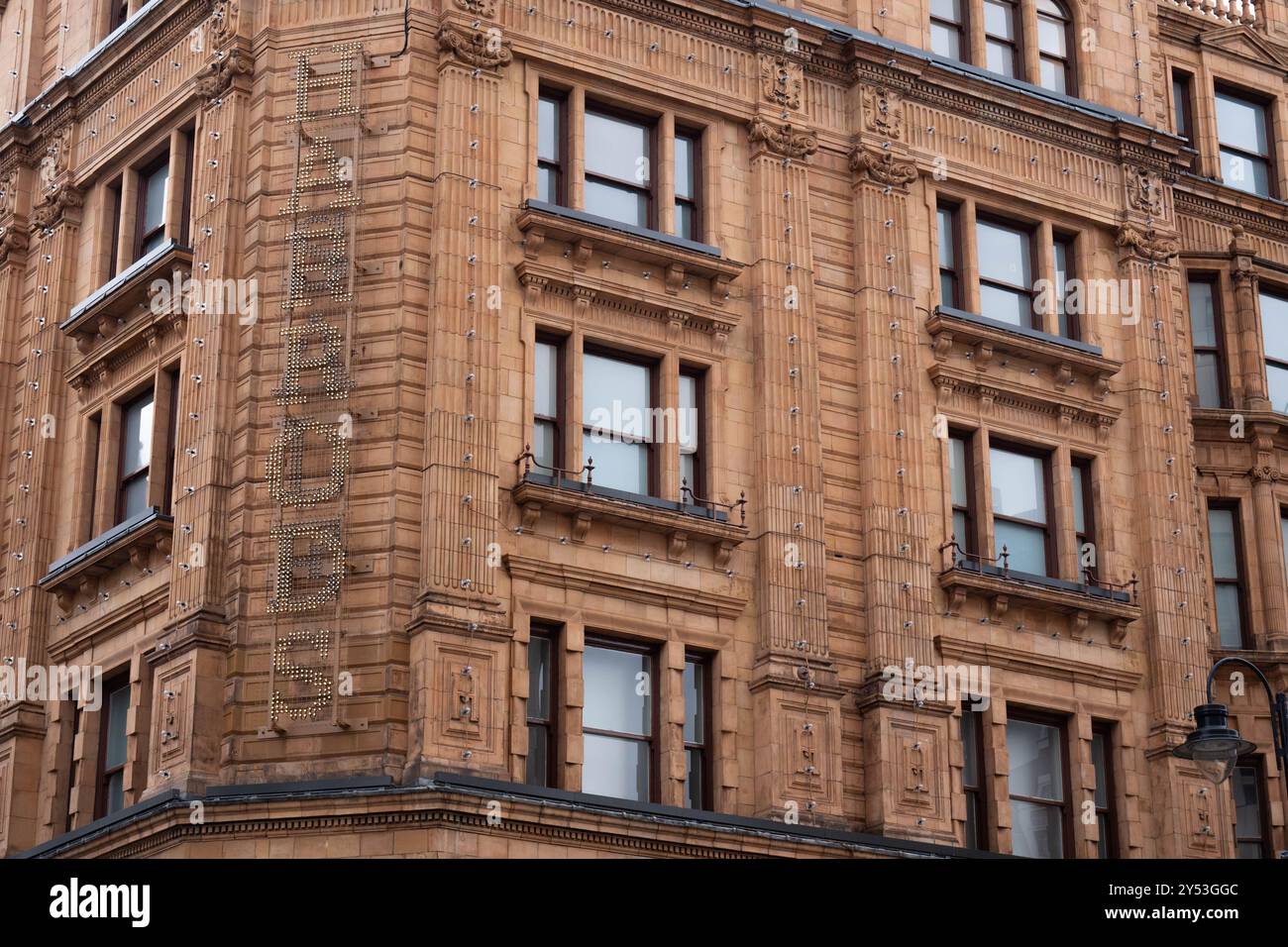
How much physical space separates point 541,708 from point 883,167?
39.7 feet

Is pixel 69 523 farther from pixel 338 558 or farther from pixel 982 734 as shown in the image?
pixel 982 734

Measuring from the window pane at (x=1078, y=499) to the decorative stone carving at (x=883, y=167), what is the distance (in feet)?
19.4

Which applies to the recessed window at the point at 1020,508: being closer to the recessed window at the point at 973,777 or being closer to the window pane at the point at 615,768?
the recessed window at the point at 973,777

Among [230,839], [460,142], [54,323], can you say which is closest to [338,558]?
[230,839]

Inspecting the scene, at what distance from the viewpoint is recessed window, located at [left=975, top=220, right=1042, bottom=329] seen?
42.4 metres

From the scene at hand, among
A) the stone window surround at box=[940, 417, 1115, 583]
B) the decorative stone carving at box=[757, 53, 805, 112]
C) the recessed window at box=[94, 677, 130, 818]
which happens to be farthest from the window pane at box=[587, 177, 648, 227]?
the recessed window at box=[94, 677, 130, 818]

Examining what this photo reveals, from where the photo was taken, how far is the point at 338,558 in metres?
34.8

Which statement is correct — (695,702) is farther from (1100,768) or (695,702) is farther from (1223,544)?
(1223,544)

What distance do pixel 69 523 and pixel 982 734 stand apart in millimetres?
15842

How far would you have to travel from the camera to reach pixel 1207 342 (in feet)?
154

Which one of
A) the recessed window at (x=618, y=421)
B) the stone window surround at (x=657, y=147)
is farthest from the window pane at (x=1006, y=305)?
the recessed window at (x=618, y=421)

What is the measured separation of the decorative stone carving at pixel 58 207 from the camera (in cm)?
4266

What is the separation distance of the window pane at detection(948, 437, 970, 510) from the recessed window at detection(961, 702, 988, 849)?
12.0 feet

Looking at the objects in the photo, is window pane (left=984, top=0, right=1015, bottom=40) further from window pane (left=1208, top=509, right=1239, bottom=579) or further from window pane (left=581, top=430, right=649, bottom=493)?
window pane (left=581, top=430, right=649, bottom=493)
